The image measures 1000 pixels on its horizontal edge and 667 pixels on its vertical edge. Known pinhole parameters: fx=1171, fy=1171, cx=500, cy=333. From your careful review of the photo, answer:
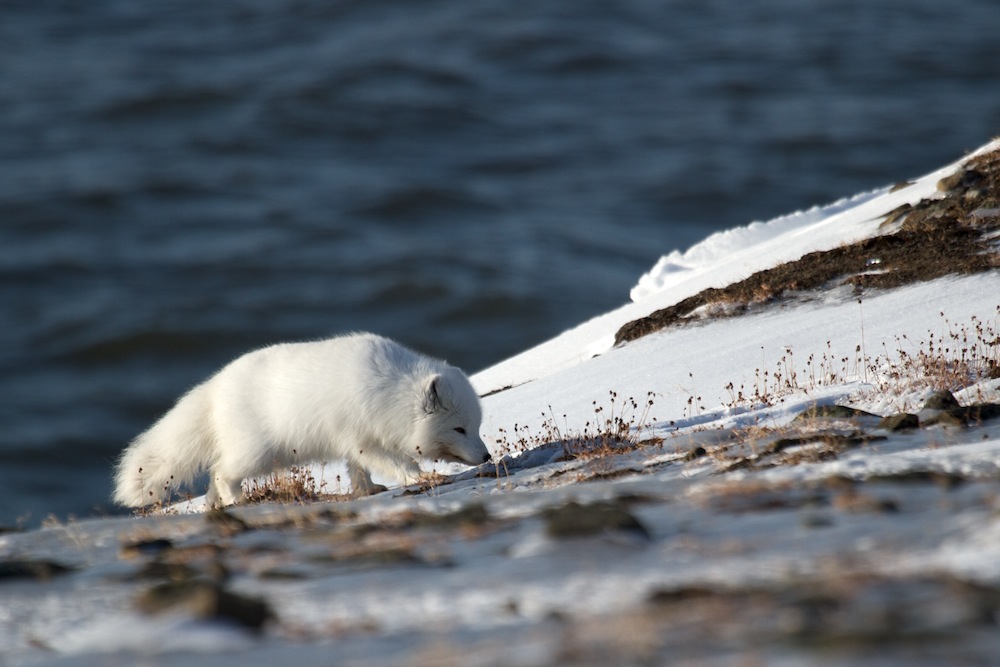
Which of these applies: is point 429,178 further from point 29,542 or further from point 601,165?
point 29,542

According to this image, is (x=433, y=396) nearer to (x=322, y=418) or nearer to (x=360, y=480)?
(x=322, y=418)

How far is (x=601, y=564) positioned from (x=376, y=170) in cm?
6468

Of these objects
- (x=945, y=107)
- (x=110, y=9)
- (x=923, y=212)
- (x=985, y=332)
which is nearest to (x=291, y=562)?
(x=985, y=332)

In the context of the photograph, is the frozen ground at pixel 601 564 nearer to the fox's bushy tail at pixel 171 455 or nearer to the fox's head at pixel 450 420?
the fox's head at pixel 450 420

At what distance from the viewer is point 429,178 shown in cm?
6488

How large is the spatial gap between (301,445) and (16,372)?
4210 cm

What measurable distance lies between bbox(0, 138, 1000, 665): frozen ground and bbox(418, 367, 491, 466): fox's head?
562mm

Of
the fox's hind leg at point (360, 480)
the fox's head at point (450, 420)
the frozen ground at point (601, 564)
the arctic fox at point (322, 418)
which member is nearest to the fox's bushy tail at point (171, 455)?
the arctic fox at point (322, 418)

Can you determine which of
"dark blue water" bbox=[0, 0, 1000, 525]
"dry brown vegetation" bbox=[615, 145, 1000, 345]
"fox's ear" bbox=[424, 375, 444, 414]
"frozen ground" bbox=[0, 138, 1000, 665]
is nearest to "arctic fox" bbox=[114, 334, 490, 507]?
"fox's ear" bbox=[424, 375, 444, 414]

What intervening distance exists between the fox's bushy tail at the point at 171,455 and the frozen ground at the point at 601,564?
1926 mm

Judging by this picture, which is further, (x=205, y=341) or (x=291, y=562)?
(x=205, y=341)

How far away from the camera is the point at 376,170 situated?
67.4 meters

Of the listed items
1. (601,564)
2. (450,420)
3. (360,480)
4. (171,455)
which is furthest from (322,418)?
(601,564)

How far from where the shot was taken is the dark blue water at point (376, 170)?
46.8 metres
